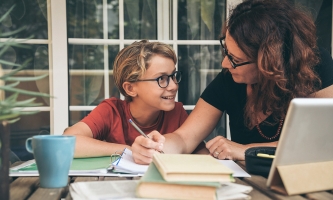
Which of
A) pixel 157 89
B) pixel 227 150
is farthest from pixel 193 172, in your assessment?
pixel 157 89

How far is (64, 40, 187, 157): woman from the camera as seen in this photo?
191cm

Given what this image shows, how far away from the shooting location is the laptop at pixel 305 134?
35.9 inches

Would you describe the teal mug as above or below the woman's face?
below

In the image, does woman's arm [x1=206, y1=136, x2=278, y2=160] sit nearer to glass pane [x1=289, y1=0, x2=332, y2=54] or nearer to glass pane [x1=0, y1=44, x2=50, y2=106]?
glass pane [x1=0, y1=44, x2=50, y2=106]

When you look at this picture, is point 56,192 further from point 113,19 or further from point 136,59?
point 113,19

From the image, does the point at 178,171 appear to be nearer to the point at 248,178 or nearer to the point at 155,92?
the point at 248,178

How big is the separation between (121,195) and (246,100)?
1.05 meters

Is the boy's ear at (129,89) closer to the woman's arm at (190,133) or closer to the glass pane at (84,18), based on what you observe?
the woman's arm at (190,133)

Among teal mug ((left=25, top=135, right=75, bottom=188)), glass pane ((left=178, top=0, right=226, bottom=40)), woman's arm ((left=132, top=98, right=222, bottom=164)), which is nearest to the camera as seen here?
teal mug ((left=25, top=135, right=75, bottom=188))

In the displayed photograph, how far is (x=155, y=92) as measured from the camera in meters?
1.92

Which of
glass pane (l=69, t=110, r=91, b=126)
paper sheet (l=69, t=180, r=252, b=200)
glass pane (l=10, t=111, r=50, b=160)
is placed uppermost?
paper sheet (l=69, t=180, r=252, b=200)

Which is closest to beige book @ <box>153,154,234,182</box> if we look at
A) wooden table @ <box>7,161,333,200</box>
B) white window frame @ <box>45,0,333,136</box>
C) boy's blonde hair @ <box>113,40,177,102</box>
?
wooden table @ <box>7,161,333,200</box>

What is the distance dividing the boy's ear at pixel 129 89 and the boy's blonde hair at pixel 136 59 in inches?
0.9

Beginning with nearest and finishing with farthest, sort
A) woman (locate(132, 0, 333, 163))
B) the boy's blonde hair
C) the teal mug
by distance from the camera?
the teal mug
woman (locate(132, 0, 333, 163))
the boy's blonde hair
